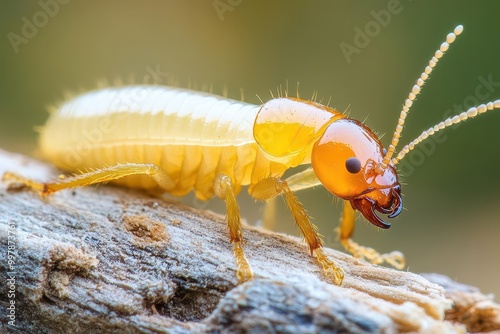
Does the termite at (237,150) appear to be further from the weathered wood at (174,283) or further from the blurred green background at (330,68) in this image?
the blurred green background at (330,68)

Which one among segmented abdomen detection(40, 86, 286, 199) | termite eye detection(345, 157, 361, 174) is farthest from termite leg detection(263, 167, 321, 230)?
termite eye detection(345, 157, 361, 174)

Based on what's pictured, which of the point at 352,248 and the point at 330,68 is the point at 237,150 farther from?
the point at 330,68

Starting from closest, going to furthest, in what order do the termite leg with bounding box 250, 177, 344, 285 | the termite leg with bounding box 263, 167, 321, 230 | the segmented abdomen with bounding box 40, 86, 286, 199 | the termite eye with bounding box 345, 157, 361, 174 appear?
the termite leg with bounding box 250, 177, 344, 285 → the termite eye with bounding box 345, 157, 361, 174 → the termite leg with bounding box 263, 167, 321, 230 → the segmented abdomen with bounding box 40, 86, 286, 199

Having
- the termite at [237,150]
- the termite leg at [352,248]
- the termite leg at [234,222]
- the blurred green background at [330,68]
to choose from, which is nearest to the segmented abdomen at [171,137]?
the termite at [237,150]

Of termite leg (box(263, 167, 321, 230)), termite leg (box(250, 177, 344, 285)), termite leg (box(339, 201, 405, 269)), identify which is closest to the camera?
termite leg (box(250, 177, 344, 285))

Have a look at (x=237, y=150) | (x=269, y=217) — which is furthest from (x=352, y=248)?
(x=237, y=150)

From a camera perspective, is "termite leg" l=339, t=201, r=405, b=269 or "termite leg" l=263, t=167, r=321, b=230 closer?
"termite leg" l=263, t=167, r=321, b=230

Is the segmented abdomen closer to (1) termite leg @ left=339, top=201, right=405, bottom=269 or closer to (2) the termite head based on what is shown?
(2) the termite head
